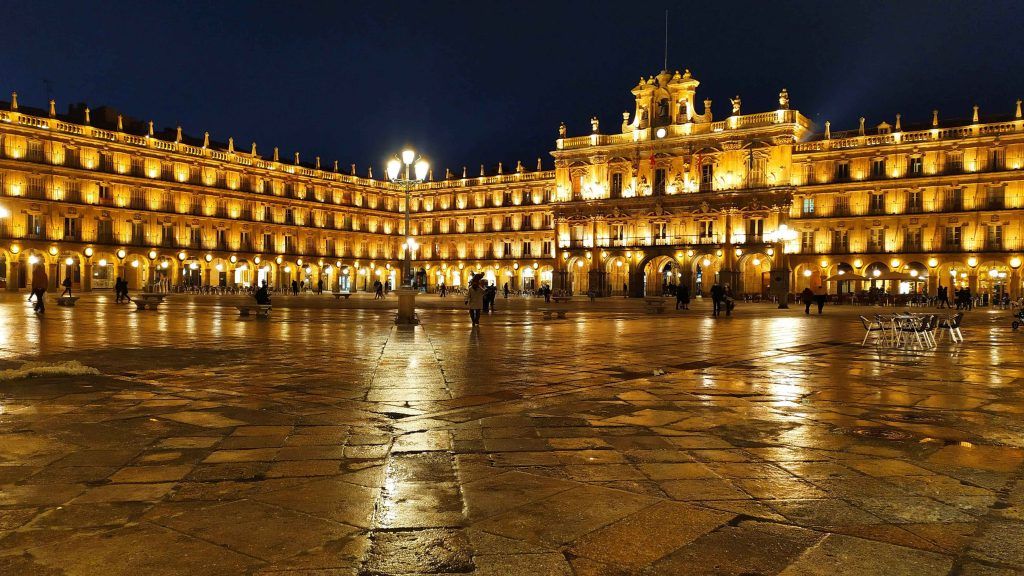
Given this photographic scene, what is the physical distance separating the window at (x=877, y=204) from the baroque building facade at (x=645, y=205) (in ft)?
0.31

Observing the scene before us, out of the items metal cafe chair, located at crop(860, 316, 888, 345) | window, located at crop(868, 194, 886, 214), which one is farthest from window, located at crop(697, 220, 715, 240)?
metal cafe chair, located at crop(860, 316, 888, 345)

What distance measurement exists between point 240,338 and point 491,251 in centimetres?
5737

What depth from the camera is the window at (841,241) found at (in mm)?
50156

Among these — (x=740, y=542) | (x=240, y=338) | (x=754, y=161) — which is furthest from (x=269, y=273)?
(x=740, y=542)

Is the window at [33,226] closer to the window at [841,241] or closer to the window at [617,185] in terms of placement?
the window at [617,185]

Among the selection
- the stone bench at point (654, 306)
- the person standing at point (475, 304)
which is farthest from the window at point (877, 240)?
the person standing at point (475, 304)

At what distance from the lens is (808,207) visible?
51.8m

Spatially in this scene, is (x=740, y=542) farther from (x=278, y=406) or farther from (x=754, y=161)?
(x=754, y=161)

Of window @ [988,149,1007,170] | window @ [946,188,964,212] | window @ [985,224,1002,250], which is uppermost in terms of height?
window @ [988,149,1007,170]

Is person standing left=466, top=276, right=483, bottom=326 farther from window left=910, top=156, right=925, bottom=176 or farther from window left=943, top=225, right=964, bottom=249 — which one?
window left=910, top=156, right=925, bottom=176

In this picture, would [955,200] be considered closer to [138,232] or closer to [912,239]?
[912,239]

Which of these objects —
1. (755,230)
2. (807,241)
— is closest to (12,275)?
(755,230)

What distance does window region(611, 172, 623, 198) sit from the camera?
57.8m

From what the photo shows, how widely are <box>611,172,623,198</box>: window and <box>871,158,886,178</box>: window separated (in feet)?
59.9
